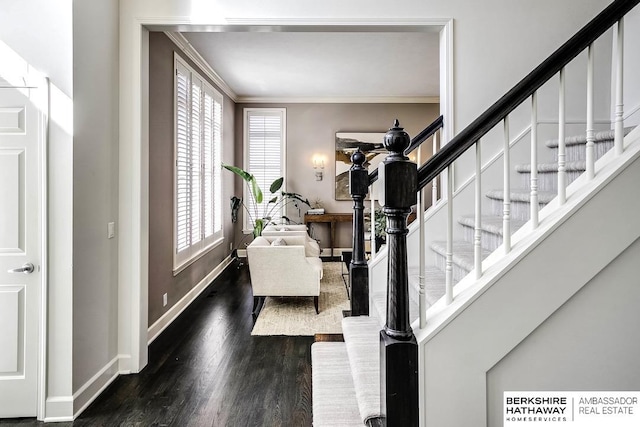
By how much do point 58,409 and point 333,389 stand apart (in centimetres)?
156

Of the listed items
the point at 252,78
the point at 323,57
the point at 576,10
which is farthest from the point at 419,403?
the point at 252,78

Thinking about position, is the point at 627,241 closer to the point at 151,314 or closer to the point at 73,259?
the point at 73,259

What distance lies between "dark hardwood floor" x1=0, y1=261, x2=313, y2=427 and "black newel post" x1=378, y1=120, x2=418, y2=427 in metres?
0.87

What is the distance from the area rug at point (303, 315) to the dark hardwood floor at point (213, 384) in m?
0.15

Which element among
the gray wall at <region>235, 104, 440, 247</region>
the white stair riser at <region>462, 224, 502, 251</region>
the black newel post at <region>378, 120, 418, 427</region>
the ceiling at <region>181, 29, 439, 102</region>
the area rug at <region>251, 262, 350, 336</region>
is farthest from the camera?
the gray wall at <region>235, 104, 440, 247</region>

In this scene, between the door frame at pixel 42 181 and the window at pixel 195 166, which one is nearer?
the door frame at pixel 42 181

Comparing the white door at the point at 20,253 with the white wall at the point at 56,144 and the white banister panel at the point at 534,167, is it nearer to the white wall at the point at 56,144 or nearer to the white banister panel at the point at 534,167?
the white wall at the point at 56,144

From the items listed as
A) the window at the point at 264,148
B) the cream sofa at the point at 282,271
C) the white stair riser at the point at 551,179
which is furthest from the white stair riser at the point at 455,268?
the window at the point at 264,148

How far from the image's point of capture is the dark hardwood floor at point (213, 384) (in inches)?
84.4

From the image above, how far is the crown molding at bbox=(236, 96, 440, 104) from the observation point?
6815mm

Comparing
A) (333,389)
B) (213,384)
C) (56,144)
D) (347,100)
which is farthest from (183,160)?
(347,100)

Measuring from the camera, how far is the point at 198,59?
4562 millimetres

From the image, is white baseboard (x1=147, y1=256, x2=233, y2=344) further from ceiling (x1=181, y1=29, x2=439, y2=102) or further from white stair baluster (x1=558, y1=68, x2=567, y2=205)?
white stair baluster (x1=558, y1=68, x2=567, y2=205)

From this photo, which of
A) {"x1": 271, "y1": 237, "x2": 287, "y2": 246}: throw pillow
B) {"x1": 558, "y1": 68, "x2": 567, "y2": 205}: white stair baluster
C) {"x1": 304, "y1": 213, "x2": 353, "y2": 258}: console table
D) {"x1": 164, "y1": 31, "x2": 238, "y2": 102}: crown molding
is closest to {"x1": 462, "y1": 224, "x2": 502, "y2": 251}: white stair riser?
{"x1": 558, "y1": 68, "x2": 567, "y2": 205}: white stair baluster
